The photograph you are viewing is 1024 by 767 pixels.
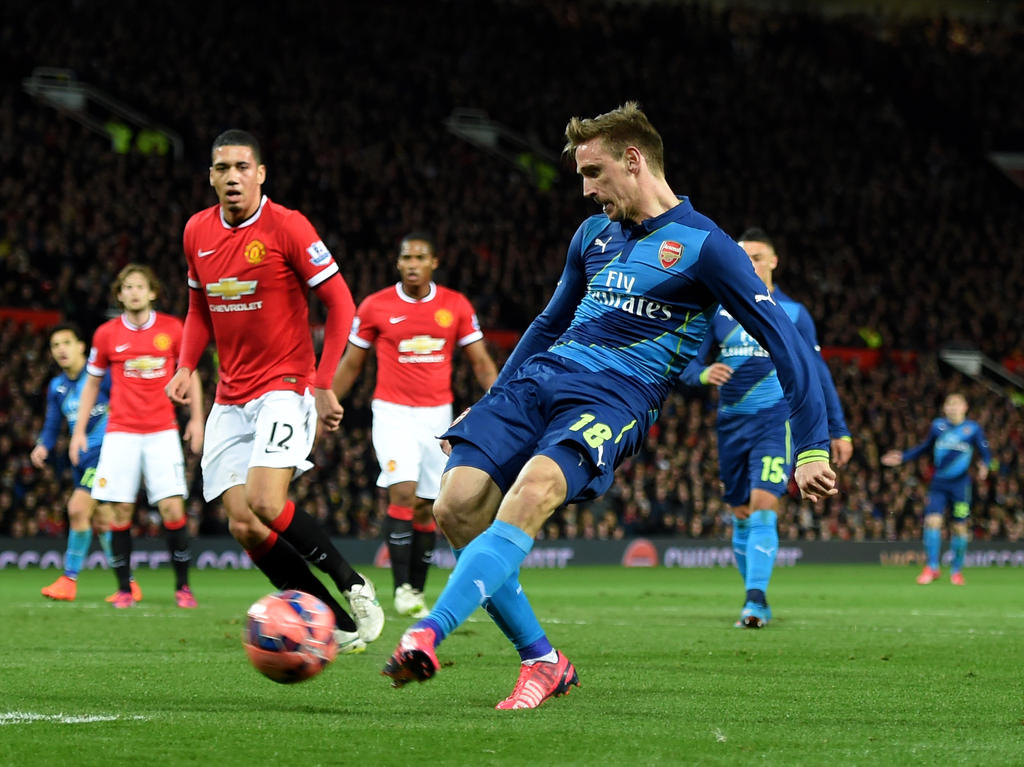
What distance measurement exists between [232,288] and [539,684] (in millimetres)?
2906

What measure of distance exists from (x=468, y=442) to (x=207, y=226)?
2872 millimetres

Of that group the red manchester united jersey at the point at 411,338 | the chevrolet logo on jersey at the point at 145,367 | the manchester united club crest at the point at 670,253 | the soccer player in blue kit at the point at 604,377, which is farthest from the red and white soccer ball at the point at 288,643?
the chevrolet logo on jersey at the point at 145,367

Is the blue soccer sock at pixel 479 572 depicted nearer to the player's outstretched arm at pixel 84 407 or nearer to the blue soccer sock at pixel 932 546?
the player's outstretched arm at pixel 84 407

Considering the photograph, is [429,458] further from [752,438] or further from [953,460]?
[953,460]

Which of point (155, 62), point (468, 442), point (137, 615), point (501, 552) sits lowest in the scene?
point (137, 615)

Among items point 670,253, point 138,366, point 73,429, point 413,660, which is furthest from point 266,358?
point 73,429

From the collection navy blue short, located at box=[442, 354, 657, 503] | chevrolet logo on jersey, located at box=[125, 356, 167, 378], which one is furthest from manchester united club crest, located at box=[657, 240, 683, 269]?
chevrolet logo on jersey, located at box=[125, 356, 167, 378]

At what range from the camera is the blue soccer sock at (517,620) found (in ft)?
18.4

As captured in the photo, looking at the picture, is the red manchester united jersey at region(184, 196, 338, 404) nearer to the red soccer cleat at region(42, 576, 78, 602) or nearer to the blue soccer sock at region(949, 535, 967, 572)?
the red soccer cleat at region(42, 576, 78, 602)

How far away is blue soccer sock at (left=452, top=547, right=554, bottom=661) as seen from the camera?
5.59m

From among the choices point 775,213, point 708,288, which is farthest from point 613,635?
point 775,213

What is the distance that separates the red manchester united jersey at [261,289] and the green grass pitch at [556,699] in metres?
1.44

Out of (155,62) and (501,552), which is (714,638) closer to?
(501,552)

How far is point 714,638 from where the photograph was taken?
8758 mm
